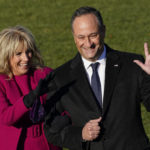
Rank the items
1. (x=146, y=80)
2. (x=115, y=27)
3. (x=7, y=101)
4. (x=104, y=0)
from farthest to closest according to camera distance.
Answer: (x=104, y=0)
(x=115, y=27)
(x=7, y=101)
(x=146, y=80)

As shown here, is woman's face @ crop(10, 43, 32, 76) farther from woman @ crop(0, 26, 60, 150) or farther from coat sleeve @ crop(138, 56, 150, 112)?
coat sleeve @ crop(138, 56, 150, 112)

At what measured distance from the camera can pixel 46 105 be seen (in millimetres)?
5227

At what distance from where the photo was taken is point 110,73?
495cm

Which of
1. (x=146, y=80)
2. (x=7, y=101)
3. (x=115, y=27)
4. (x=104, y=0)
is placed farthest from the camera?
(x=104, y=0)

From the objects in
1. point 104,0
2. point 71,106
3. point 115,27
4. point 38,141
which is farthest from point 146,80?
point 104,0

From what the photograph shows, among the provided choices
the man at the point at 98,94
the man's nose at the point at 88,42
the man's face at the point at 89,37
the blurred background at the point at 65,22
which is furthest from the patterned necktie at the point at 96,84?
the blurred background at the point at 65,22

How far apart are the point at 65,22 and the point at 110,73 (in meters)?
10.4

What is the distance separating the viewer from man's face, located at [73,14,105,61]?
486 centimetres

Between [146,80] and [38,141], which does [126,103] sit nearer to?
[146,80]

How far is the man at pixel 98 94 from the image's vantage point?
482 centimetres

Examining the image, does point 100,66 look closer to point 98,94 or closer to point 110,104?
point 98,94

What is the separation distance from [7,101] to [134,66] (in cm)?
169

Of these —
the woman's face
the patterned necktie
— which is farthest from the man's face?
the woman's face

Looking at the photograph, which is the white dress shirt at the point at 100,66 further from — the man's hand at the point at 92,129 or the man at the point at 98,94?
the man's hand at the point at 92,129
